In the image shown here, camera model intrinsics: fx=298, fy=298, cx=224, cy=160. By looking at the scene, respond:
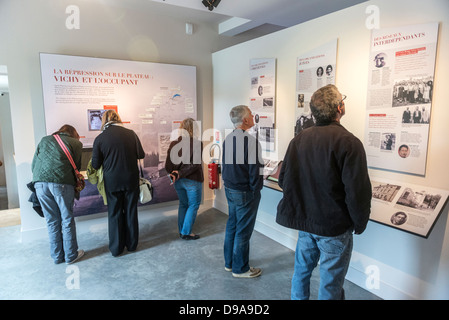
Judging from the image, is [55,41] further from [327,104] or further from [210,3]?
[327,104]

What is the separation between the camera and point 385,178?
8.24 feet

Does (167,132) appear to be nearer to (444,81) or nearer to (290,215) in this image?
(290,215)

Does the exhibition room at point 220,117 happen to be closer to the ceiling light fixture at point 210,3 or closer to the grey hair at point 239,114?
the ceiling light fixture at point 210,3

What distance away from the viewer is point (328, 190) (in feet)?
5.78

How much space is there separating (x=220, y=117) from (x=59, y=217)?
8.68ft

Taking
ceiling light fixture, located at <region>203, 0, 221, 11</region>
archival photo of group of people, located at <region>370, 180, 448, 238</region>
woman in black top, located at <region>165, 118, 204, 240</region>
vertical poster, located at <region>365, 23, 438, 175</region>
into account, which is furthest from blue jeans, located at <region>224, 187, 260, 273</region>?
ceiling light fixture, located at <region>203, 0, 221, 11</region>

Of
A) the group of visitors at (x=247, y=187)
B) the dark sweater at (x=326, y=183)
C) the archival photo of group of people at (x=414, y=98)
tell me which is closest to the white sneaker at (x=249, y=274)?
the group of visitors at (x=247, y=187)

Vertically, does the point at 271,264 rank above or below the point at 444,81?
below

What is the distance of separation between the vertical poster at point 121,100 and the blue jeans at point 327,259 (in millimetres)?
3048

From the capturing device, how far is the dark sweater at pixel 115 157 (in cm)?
307

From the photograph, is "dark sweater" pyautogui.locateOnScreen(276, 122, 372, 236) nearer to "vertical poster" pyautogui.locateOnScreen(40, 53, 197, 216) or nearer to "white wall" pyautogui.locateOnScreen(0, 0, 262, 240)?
"vertical poster" pyautogui.locateOnScreen(40, 53, 197, 216)

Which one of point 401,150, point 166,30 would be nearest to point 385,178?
point 401,150

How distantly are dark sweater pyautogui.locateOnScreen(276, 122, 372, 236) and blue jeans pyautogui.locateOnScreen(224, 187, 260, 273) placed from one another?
70 centimetres

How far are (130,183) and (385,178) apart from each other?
2454 millimetres
